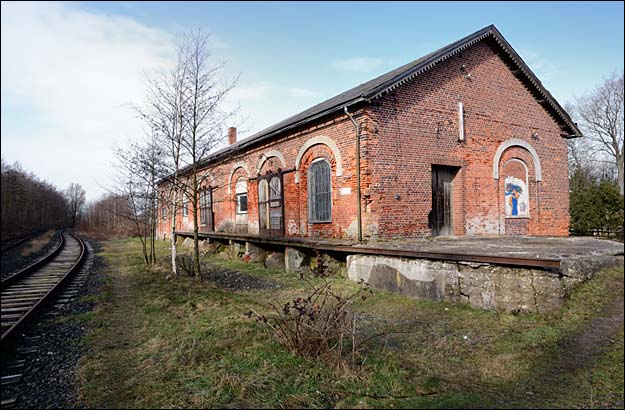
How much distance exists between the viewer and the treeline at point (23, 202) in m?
28.9

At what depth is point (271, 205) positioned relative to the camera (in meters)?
15.2

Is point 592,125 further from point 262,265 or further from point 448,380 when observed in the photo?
point 448,380

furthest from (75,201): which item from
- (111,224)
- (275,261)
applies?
(275,261)

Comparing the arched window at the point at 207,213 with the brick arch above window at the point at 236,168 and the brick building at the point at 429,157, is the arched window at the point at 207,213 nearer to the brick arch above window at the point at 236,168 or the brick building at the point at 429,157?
the brick arch above window at the point at 236,168

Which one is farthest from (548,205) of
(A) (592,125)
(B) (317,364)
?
(A) (592,125)

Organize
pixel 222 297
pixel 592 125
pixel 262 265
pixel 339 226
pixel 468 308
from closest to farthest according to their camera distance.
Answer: pixel 468 308, pixel 222 297, pixel 339 226, pixel 262 265, pixel 592 125

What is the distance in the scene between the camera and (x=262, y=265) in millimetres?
13875

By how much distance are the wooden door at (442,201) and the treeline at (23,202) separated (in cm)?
2909

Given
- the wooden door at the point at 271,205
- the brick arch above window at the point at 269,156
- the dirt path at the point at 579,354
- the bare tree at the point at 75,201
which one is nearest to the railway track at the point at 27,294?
the dirt path at the point at 579,354

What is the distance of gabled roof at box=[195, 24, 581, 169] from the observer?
10742mm

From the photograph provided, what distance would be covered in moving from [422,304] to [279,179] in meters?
8.52

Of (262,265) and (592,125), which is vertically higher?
(592,125)

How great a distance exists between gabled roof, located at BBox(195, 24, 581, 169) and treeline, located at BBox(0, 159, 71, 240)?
22866 millimetres

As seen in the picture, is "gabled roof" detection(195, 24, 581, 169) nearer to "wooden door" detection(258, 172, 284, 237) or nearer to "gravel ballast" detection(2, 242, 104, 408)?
"wooden door" detection(258, 172, 284, 237)
